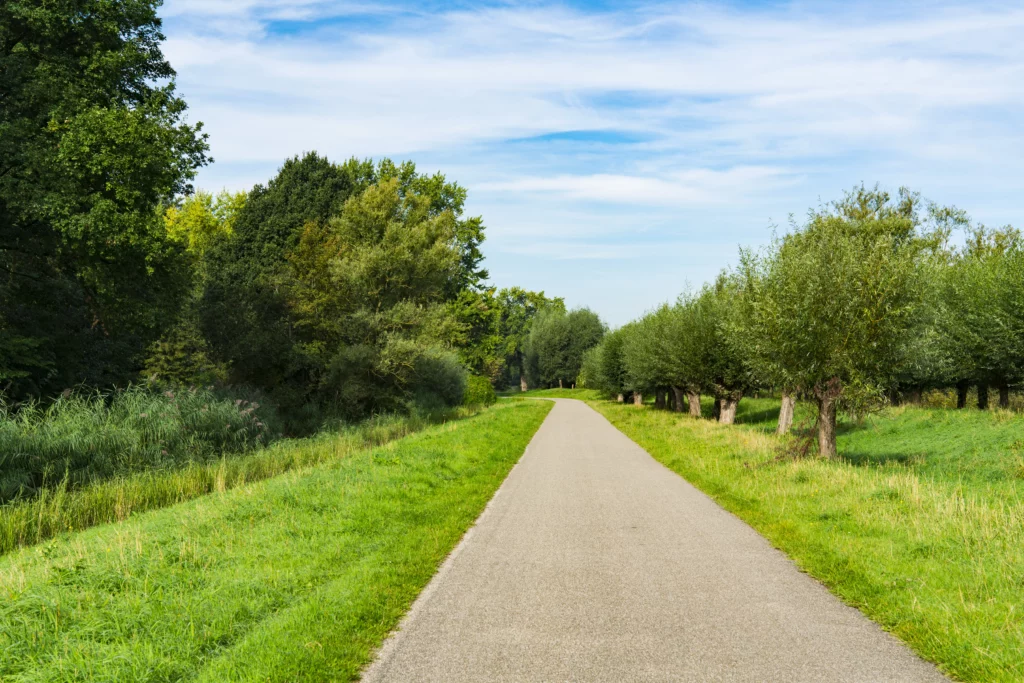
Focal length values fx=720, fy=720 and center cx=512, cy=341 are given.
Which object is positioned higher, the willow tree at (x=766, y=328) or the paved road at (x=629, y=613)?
the willow tree at (x=766, y=328)

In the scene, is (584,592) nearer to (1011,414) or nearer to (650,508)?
(650,508)

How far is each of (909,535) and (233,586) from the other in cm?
746

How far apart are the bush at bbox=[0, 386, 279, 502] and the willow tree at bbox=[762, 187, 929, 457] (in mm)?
14398

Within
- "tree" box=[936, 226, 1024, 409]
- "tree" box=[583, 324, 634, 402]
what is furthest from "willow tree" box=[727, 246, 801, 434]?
"tree" box=[583, 324, 634, 402]

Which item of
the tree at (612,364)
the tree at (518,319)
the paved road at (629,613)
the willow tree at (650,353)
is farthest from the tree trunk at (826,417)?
the tree at (518,319)

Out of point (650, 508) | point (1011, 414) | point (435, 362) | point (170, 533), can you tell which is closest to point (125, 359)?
point (435, 362)

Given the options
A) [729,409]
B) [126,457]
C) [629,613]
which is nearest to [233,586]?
[629,613]

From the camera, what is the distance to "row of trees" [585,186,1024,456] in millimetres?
16359

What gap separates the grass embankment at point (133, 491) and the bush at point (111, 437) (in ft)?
1.60

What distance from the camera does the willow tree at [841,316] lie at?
1625cm

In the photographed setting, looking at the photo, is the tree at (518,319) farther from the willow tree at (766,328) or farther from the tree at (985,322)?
the willow tree at (766,328)

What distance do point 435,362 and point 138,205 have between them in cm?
1851

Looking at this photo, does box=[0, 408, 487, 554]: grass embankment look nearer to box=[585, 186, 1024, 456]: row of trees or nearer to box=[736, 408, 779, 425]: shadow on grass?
Answer: box=[585, 186, 1024, 456]: row of trees

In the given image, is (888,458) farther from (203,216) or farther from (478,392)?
(203,216)
